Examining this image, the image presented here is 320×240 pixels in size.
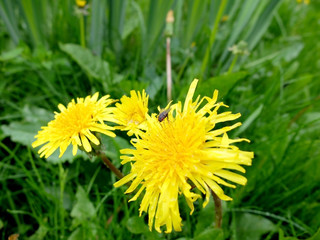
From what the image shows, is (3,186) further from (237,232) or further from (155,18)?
(155,18)

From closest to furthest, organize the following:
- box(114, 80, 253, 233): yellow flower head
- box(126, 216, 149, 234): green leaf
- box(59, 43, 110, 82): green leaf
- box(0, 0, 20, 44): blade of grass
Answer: box(114, 80, 253, 233): yellow flower head → box(126, 216, 149, 234): green leaf → box(59, 43, 110, 82): green leaf → box(0, 0, 20, 44): blade of grass

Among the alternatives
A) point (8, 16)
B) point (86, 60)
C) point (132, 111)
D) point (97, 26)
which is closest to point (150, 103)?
point (132, 111)

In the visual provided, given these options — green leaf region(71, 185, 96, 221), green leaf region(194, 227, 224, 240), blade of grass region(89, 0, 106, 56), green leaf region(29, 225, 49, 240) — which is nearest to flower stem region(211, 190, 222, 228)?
green leaf region(194, 227, 224, 240)

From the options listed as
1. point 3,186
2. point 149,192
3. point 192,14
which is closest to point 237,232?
point 149,192

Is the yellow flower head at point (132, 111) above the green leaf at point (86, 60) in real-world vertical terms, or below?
below

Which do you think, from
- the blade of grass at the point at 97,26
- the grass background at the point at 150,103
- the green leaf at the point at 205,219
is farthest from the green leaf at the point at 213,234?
the blade of grass at the point at 97,26

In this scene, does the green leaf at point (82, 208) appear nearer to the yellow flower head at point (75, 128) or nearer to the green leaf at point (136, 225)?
the green leaf at point (136, 225)

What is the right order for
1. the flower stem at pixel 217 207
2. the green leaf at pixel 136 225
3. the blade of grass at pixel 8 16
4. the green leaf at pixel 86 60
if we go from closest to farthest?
the flower stem at pixel 217 207, the green leaf at pixel 136 225, the green leaf at pixel 86 60, the blade of grass at pixel 8 16

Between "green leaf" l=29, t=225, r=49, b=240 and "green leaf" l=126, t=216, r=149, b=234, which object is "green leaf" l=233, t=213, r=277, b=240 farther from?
"green leaf" l=29, t=225, r=49, b=240

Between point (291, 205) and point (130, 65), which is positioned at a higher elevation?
point (130, 65)
